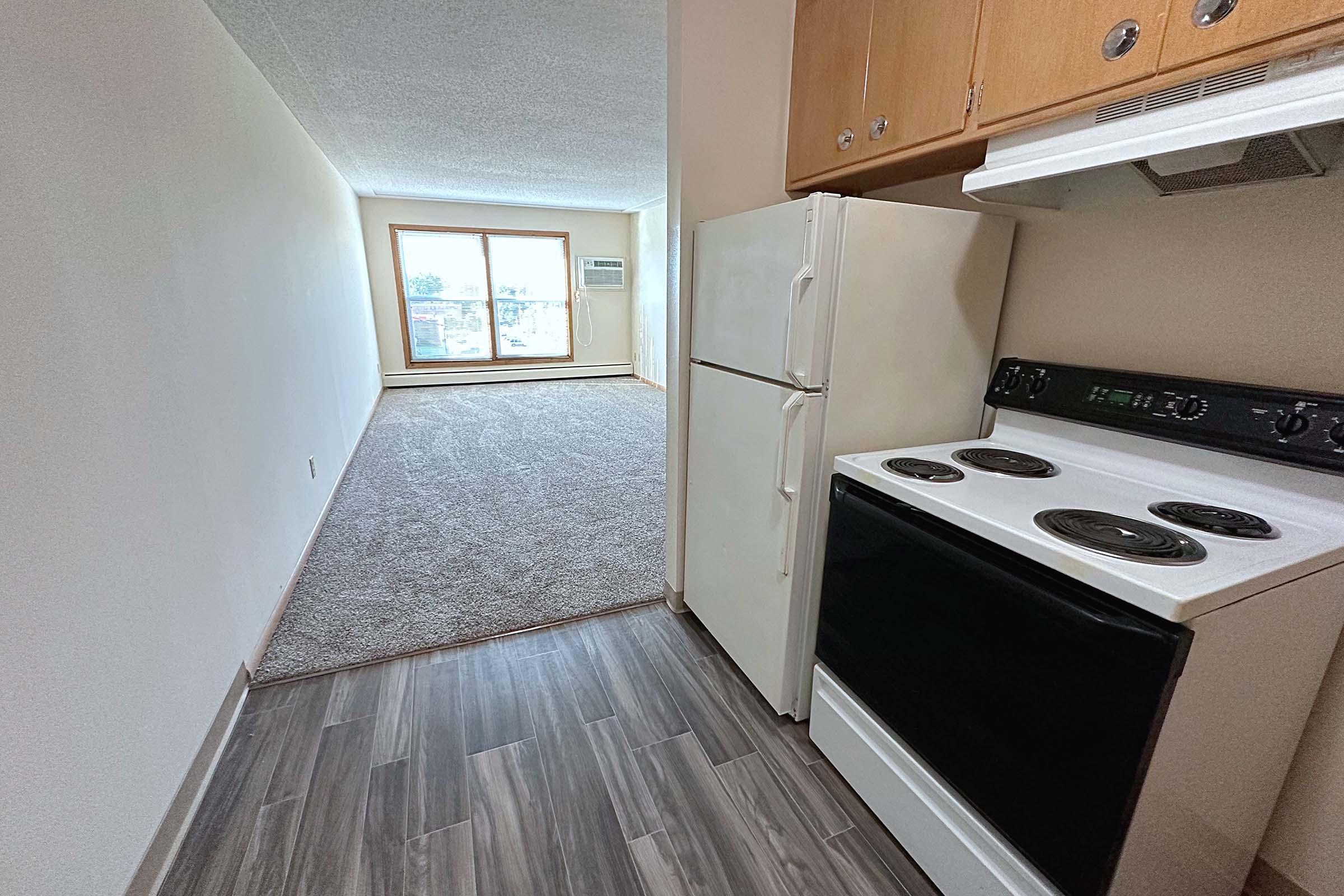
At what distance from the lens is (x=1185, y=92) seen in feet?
2.96

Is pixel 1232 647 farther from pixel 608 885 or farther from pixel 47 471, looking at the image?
pixel 47 471

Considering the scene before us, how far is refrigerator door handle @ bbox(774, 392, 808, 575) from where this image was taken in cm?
142

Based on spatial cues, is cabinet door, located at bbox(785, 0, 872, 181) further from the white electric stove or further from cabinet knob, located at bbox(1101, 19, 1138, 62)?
the white electric stove

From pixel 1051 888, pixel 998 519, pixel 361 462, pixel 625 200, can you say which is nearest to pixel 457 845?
pixel 1051 888

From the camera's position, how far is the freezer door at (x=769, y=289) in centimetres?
132

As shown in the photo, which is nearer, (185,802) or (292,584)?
(185,802)

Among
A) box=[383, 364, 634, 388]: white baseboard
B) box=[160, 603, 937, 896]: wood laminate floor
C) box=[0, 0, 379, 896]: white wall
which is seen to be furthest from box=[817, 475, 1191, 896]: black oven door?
box=[383, 364, 634, 388]: white baseboard

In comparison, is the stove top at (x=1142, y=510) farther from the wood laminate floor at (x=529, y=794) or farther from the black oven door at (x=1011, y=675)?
the wood laminate floor at (x=529, y=794)

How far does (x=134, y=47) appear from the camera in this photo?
1.47m

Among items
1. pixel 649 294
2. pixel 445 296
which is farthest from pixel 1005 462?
pixel 445 296

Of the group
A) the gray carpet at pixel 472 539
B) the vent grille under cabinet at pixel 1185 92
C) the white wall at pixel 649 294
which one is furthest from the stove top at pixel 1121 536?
the white wall at pixel 649 294

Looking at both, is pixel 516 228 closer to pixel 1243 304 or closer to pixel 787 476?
pixel 787 476

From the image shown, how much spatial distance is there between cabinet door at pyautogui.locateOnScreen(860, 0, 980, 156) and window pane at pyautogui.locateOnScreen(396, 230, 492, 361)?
6736mm

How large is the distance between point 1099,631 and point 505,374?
7.48 meters
